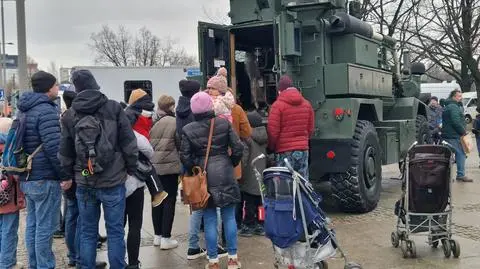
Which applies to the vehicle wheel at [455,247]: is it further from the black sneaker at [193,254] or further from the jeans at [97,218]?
the jeans at [97,218]

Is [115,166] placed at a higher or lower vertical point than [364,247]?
higher

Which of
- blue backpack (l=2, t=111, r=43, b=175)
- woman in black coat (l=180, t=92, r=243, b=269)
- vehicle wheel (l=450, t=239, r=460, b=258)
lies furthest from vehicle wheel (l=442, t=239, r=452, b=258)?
blue backpack (l=2, t=111, r=43, b=175)

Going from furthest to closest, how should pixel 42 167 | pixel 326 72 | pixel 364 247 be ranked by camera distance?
1. pixel 326 72
2. pixel 364 247
3. pixel 42 167

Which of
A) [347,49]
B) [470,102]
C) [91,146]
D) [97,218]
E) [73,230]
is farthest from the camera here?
[470,102]

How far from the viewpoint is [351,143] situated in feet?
24.6

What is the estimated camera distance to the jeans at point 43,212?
505 centimetres

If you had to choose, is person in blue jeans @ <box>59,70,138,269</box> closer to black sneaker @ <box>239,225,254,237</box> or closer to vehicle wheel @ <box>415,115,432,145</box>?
black sneaker @ <box>239,225,254,237</box>

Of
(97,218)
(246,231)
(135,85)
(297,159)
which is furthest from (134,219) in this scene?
(135,85)

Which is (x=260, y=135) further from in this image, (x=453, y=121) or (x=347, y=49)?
(x=453, y=121)

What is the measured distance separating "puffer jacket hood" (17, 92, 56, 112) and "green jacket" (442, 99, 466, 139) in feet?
26.9

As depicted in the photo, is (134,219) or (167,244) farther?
(167,244)

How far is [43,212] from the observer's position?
5.07 m

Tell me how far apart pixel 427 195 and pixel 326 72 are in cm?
262

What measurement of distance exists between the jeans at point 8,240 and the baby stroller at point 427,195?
3.84 meters
